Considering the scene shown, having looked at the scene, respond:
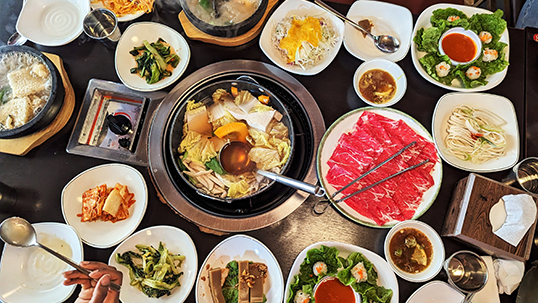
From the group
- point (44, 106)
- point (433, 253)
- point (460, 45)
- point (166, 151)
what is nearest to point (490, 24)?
point (460, 45)

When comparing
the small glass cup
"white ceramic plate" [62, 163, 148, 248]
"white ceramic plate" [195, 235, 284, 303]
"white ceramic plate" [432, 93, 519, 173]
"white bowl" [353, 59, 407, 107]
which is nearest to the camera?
"white ceramic plate" [195, 235, 284, 303]

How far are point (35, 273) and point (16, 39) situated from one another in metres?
2.11

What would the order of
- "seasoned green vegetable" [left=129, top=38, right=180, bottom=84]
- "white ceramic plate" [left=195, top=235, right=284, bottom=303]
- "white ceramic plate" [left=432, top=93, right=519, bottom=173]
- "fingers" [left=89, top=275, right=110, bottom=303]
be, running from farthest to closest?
"seasoned green vegetable" [left=129, top=38, right=180, bottom=84] < "white ceramic plate" [left=432, top=93, right=519, bottom=173] < "white ceramic plate" [left=195, top=235, right=284, bottom=303] < "fingers" [left=89, top=275, right=110, bottom=303]

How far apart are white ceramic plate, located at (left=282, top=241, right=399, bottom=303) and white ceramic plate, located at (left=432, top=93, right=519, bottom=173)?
94 centimetres

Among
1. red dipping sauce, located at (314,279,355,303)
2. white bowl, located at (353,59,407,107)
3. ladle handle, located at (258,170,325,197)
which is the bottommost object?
red dipping sauce, located at (314,279,355,303)

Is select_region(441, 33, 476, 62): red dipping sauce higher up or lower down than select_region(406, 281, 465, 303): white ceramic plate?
higher up

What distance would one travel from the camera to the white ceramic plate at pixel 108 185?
2.23 m

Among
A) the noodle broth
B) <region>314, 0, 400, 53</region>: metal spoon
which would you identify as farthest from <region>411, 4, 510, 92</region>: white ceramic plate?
the noodle broth

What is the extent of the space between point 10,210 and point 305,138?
2.41 m

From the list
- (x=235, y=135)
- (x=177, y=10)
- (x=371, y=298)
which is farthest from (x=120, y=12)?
(x=371, y=298)

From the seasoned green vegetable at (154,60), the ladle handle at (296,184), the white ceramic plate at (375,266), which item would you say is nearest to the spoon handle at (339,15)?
the seasoned green vegetable at (154,60)

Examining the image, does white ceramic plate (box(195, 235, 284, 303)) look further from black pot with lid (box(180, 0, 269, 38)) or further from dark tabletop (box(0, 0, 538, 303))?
black pot with lid (box(180, 0, 269, 38))

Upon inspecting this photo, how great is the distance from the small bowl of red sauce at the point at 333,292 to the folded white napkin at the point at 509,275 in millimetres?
1070

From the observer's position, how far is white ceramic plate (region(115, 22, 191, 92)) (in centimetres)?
258
